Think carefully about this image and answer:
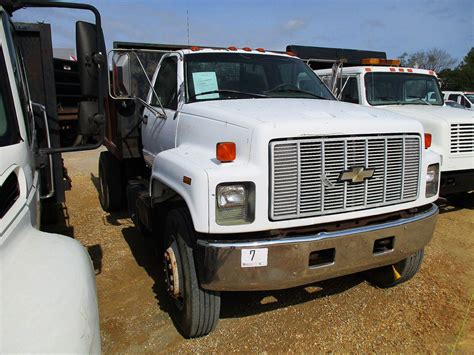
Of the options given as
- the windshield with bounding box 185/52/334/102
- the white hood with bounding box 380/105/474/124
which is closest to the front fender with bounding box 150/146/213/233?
the windshield with bounding box 185/52/334/102

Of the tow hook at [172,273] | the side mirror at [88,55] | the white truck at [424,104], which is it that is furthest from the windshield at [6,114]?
the white truck at [424,104]

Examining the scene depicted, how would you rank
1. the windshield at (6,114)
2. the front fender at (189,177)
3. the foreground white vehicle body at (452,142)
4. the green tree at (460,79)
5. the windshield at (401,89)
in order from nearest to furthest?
the windshield at (6,114)
the front fender at (189,177)
the foreground white vehicle body at (452,142)
the windshield at (401,89)
the green tree at (460,79)

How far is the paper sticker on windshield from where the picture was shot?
382 cm

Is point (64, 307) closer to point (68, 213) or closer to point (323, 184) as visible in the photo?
point (323, 184)

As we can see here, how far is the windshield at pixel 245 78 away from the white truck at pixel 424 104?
998mm

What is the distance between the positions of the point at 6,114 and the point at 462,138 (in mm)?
5869

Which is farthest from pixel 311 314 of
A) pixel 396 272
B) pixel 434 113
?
pixel 434 113

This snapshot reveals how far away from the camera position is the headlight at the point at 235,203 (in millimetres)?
2633

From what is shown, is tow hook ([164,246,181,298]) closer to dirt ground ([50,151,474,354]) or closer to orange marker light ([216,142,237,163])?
dirt ground ([50,151,474,354])

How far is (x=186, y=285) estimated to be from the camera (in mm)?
2955

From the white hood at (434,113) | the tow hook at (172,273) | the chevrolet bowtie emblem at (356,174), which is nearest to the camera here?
the chevrolet bowtie emblem at (356,174)

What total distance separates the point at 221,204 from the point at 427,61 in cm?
4317

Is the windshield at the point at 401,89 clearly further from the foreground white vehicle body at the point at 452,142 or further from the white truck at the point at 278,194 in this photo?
the white truck at the point at 278,194

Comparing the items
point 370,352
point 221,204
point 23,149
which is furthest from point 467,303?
point 23,149
